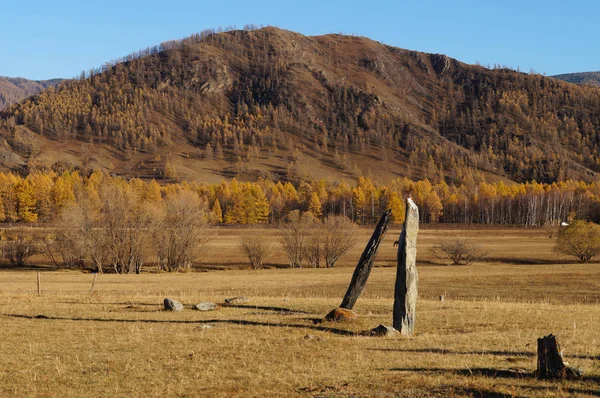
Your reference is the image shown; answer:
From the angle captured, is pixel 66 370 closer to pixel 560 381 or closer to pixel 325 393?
pixel 325 393

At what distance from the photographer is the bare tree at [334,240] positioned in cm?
9250

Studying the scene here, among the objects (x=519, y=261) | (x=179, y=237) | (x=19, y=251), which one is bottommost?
(x=19, y=251)

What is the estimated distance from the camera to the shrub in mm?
86062

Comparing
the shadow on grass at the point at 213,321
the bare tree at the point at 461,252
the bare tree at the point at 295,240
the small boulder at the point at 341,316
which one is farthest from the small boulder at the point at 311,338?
the bare tree at the point at 461,252

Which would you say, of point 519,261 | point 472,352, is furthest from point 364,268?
point 519,261

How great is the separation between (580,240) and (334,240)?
3590 centimetres

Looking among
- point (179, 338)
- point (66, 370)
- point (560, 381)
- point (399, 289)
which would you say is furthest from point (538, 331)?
point (66, 370)

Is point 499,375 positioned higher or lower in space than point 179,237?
higher

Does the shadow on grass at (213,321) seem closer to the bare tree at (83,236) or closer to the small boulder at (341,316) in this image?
the small boulder at (341,316)

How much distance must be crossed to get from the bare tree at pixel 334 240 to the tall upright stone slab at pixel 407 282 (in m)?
68.6

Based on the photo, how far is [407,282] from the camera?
22.8 meters

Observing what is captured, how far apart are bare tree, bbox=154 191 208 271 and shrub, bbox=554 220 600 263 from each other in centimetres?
5394

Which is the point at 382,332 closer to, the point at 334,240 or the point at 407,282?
the point at 407,282

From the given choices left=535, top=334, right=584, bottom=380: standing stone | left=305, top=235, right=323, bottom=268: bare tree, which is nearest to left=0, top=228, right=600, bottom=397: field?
left=535, top=334, right=584, bottom=380: standing stone
